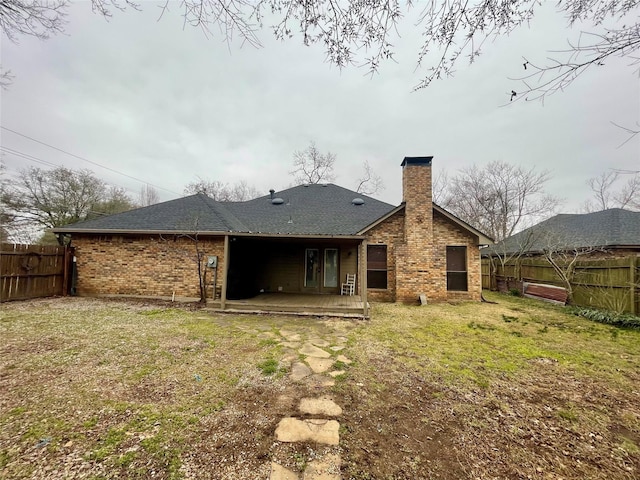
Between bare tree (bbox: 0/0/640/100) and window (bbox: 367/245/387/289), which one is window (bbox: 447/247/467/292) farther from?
bare tree (bbox: 0/0/640/100)

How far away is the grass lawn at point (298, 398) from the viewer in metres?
1.92

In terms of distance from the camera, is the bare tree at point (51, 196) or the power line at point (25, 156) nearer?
the power line at point (25, 156)

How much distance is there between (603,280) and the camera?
24.6 feet

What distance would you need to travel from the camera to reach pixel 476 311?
7895 millimetres

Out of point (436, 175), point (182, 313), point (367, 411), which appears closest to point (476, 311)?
point (367, 411)

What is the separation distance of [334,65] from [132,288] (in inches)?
376

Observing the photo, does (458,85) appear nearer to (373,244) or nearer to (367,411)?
(367,411)

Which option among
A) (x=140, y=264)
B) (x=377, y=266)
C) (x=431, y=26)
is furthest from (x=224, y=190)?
(x=431, y=26)

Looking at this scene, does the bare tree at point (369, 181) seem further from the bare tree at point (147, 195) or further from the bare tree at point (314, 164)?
the bare tree at point (147, 195)

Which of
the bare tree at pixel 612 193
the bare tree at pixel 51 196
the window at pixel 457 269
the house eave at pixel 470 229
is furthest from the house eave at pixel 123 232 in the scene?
the bare tree at pixel 612 193

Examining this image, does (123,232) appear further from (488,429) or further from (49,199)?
(49,199)

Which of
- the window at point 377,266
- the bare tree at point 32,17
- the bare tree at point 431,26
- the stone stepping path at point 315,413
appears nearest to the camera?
the stone stepping path at point 315,413

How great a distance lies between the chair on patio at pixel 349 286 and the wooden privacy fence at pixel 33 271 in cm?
975

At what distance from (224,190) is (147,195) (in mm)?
9970
